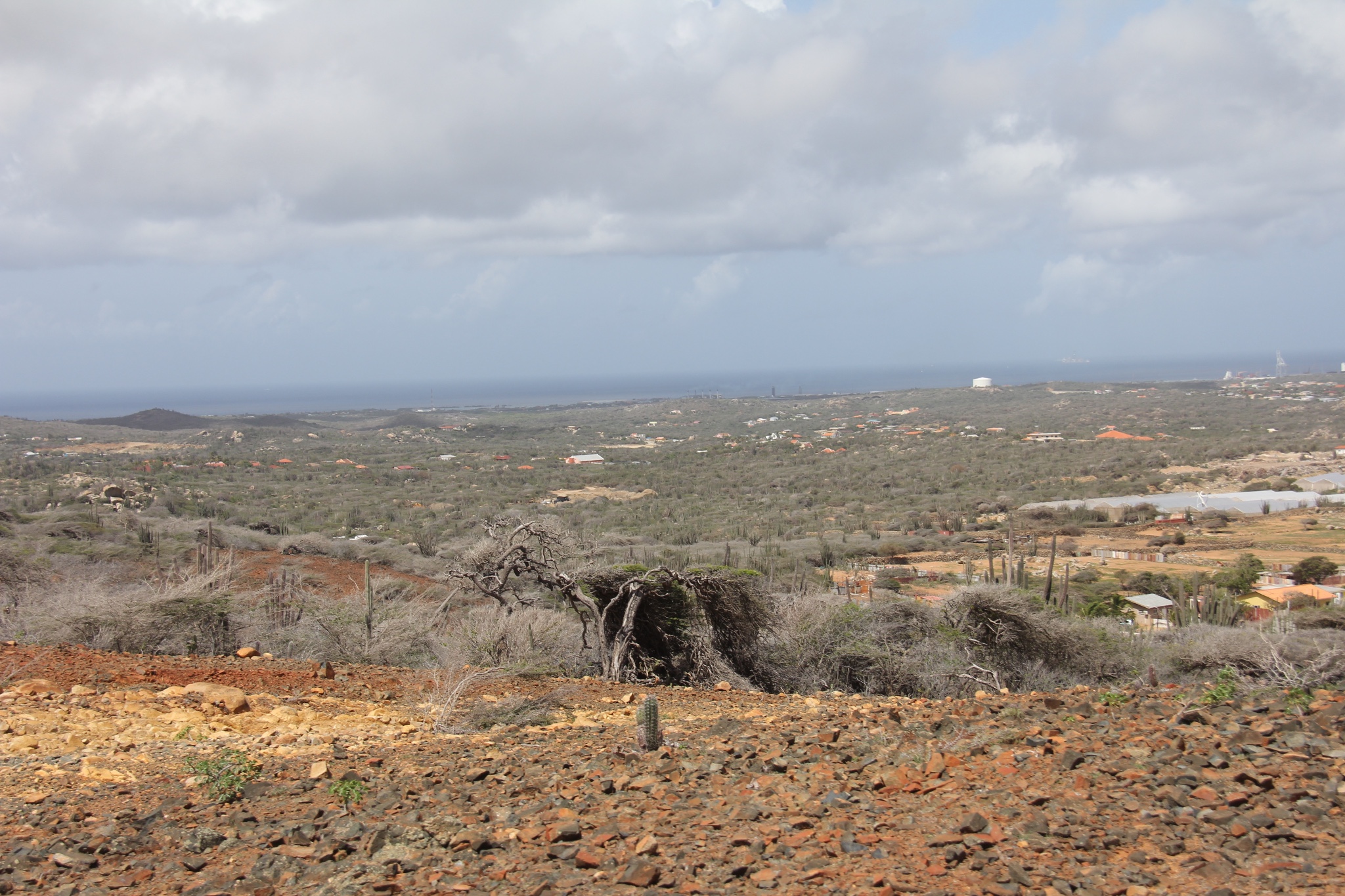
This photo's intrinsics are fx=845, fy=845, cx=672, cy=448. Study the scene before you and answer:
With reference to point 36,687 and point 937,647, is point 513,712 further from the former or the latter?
point 937,647

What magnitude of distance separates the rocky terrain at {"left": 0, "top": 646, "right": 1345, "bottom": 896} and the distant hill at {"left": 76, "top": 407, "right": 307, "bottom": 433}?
317ft

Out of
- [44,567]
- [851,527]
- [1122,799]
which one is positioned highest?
[1122,799]

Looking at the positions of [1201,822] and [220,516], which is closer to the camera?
[1201,822]

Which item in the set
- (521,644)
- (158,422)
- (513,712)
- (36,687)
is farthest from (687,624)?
(158,422)

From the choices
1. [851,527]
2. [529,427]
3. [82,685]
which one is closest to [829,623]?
[82,685]

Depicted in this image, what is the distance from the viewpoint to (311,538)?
26.4 m

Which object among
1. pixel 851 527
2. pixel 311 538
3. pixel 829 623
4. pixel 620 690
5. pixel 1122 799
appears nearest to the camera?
pixel 1122 799

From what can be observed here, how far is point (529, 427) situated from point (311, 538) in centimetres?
7682

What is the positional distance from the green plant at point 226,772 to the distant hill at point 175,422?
9689cm

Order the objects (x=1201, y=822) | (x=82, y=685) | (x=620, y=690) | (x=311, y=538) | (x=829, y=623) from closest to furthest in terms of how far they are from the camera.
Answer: (x=1201, y=822)
(x=82, y=685)
(x=620, y=690)
(x=829, y=623)
(x=311, y=538)

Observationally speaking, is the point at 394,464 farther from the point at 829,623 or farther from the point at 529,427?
the point at 829,623

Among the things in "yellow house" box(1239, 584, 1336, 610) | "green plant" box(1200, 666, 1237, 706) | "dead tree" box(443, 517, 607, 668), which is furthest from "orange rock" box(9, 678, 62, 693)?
"yellow house" box(1239, 584, 1336, 610)

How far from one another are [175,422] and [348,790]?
106304 mm

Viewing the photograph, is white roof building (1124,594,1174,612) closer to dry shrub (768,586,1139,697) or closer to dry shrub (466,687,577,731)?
dry shrub (768,586,1139,697)
